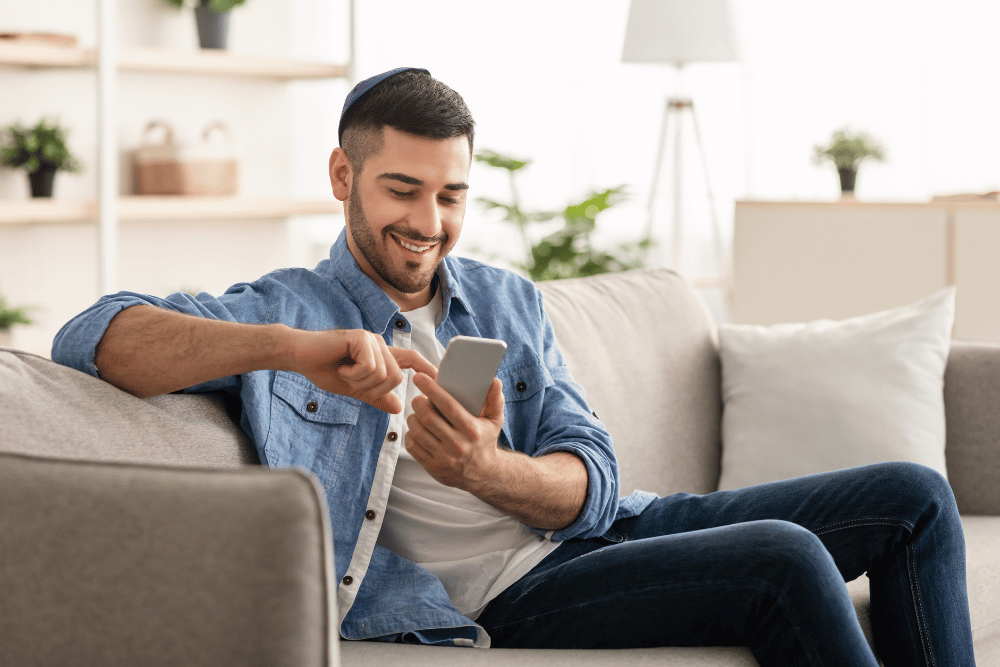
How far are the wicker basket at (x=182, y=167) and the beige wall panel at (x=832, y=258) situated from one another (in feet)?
5.76

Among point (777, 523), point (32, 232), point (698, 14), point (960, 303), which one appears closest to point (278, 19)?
point (32, 232)

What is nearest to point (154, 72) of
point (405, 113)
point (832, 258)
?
point (832, 258)

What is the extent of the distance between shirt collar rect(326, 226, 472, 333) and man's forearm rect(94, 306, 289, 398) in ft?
0.81

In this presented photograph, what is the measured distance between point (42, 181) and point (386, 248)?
85.6 inches

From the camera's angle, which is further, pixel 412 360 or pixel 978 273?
pixel 978 273

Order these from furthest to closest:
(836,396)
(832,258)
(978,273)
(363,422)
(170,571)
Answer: (832,258) → (978,273) → (836,396) → (363,422) → (170,571)

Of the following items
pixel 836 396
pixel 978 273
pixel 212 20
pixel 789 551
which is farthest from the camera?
pixel 212 20

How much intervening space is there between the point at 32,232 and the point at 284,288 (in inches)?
92.9

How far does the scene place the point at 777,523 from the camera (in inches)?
48.7

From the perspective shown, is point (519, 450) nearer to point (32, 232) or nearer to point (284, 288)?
point (284, 288)

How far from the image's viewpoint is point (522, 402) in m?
1.56

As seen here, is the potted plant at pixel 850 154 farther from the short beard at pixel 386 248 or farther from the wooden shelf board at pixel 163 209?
the short beard at pixel 386 248

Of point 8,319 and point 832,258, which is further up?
point 832,258

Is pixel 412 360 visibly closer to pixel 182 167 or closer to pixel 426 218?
pixel 426 218
